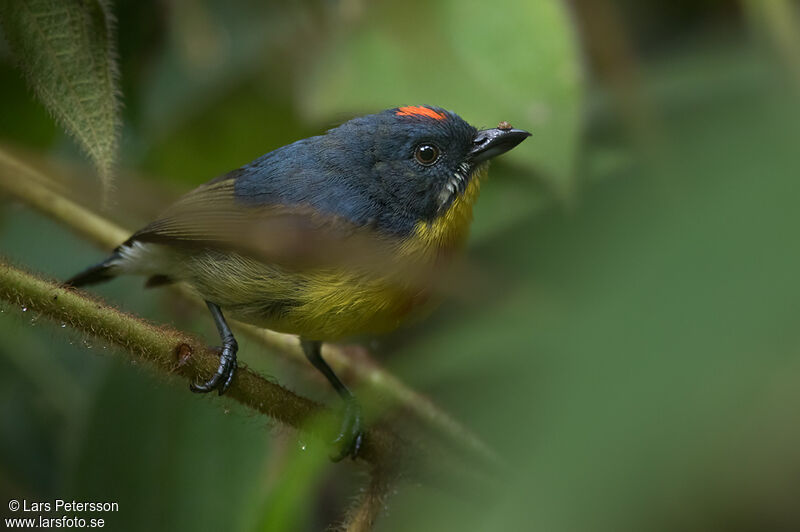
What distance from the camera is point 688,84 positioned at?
2.81 m

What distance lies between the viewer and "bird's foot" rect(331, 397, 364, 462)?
2.30 meters

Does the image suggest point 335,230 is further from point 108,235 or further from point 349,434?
point 108,235

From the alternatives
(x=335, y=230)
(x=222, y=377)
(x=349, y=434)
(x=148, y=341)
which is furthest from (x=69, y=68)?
(x=349, y=434)

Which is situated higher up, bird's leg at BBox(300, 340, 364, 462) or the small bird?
the small bird

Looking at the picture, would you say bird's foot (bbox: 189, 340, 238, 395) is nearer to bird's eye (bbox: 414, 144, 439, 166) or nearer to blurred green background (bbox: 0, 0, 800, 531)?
blurred green background (bbox: 0, 0, 800, 531)

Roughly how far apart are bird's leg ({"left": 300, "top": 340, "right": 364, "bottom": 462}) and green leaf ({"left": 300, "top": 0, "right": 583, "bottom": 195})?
33.8 inches

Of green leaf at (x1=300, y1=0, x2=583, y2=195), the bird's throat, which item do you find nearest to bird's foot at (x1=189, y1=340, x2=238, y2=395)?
the bird's throat

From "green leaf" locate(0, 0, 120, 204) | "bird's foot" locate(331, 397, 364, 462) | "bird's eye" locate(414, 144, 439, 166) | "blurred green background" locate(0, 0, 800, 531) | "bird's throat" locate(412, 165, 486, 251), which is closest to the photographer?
"blurred green background" locate(0, 0, 800, 531)

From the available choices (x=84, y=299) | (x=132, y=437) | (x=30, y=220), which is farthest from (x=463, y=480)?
(x=30, y=220)

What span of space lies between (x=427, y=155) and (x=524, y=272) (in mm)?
1849

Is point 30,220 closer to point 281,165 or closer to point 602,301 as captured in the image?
point 281,165

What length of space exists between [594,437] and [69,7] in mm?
1734

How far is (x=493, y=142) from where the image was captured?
2625 millimetres

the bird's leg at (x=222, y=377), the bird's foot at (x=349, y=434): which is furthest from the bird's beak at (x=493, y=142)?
the bird's leg at (x=222, y=377)
